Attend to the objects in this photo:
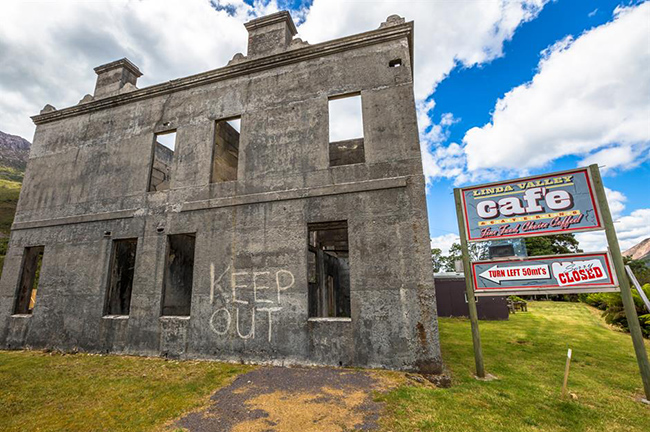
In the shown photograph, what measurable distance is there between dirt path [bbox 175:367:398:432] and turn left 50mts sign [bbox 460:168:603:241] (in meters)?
3.55

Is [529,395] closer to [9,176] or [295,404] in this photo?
[295,404]

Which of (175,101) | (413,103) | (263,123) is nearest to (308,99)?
(263,123)

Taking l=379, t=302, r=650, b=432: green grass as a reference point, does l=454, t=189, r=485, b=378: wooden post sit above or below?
above

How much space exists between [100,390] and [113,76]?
9.96 metres

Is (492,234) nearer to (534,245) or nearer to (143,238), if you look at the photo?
(143,238)

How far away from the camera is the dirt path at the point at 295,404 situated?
3826mm

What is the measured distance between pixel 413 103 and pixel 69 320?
1087 centimetres

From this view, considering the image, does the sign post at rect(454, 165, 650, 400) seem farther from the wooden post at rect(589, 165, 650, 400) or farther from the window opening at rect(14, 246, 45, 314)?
the window opening at rect(14, 246, 45, 314)

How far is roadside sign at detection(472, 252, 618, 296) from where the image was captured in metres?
5.09

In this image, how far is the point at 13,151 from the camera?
119 meters

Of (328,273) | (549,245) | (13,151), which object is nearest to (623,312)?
(328,273)

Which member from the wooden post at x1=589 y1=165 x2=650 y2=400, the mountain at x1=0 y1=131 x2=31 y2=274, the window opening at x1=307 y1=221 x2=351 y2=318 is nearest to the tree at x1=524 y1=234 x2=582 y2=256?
the window opening at x1=307 y1=221 x2=351 y2=318

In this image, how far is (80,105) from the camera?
10258 millimetres

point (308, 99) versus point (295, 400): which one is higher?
point (308, 99)
